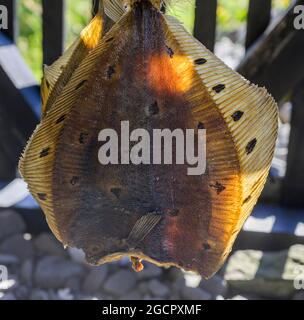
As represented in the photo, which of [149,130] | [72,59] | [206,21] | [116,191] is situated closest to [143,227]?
[116,191]

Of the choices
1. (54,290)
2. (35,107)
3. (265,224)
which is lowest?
(54,290)

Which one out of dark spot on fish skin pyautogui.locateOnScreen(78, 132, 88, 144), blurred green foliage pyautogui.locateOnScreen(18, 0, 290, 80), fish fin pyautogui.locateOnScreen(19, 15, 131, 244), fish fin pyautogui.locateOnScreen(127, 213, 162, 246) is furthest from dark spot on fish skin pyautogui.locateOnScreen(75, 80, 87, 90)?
blurred green foliage pyautogui.locateOnScreen(18, 0, 290, 80)

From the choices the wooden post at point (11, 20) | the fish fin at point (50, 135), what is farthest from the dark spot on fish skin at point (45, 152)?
the wooden post at point (11, 20)

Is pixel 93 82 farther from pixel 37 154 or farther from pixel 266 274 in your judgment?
pixel 266 274

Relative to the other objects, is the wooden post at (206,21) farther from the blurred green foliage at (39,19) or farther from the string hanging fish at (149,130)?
the blurred green foliage at (39,19)
